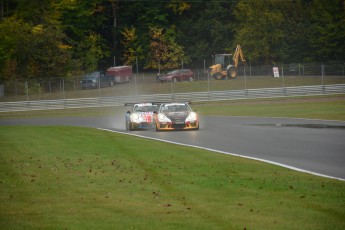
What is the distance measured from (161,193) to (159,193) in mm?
34

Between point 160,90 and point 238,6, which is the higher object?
point 238,6

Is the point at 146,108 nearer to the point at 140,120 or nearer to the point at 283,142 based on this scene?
the point at 140,120

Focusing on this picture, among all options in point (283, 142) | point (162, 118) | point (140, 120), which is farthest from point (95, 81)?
point (283, 142)

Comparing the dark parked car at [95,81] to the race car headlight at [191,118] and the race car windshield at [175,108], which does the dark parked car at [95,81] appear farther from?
the race car headlight at [191,118]

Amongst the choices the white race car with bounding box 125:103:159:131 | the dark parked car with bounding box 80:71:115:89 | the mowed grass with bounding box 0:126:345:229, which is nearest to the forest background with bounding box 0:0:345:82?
the dark parked car with bounding box 80:71:115:89

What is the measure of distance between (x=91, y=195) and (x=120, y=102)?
47.3 meters

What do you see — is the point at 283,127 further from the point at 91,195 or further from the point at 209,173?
the point at 91,195

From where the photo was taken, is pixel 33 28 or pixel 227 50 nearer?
pixel 33 28

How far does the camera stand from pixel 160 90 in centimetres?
6369

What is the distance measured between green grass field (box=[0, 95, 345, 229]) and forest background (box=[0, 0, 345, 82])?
55311 millimetres

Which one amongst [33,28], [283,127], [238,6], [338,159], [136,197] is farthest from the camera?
[238,6]

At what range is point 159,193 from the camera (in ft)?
37.8

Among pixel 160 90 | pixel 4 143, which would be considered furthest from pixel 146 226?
pixel 160 90

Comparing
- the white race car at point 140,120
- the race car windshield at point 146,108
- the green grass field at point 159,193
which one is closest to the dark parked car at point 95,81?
the race car windshield at point 146,108
